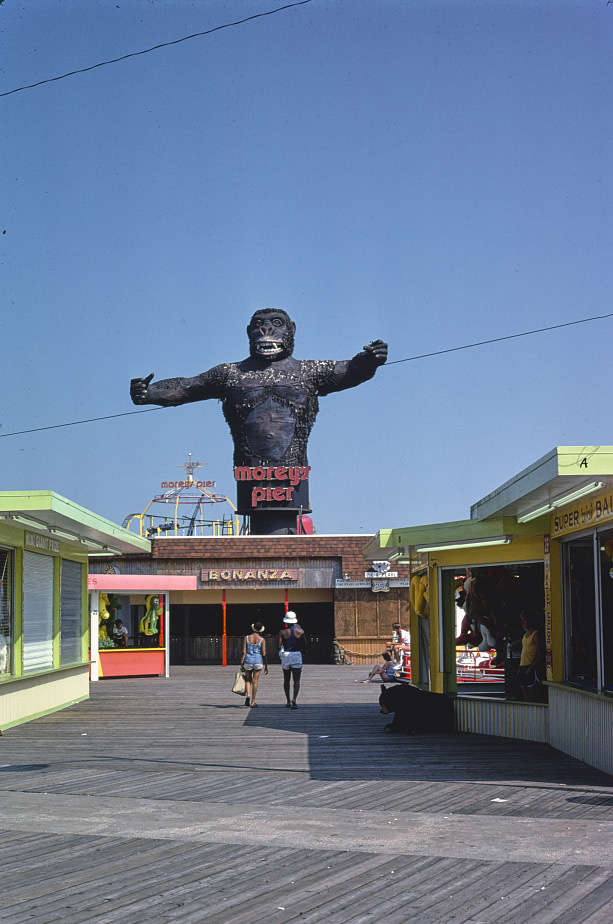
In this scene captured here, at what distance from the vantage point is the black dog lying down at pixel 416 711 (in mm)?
15305

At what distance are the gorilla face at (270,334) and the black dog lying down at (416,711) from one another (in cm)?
3014

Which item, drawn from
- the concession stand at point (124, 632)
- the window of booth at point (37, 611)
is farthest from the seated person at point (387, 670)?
the window of booth at point (37, 611)

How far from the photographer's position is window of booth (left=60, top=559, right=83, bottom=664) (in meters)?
20.4

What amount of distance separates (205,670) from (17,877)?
85.9 feet

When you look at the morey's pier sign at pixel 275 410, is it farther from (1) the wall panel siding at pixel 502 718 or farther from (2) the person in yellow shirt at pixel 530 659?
(2) the person in yellow shirt at pixel 530 659

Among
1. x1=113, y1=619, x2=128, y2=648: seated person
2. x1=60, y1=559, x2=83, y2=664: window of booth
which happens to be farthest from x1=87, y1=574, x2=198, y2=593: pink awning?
x1=60, y1=559, x2=83, y2=664: window of booth

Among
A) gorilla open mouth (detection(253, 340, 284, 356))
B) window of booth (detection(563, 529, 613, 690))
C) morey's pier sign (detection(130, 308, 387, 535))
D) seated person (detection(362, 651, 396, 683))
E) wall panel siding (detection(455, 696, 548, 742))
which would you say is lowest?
seated person (detection(362, 651, 396, 683))

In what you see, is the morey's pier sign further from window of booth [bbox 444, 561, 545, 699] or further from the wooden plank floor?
the wooden plank floor

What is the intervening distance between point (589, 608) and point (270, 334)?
108 ft

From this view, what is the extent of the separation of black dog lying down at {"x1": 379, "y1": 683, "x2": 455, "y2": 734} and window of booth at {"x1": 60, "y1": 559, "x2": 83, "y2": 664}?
7.55m

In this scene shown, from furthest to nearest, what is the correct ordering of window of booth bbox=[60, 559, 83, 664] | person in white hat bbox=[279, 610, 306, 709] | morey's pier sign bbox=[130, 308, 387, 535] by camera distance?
morey's pier sign bbox=[130, 308, 387, 535]
window of booth bbox=[60, 559, 83, 664]
person in white hat bbox=[279, 610, 306, 709]

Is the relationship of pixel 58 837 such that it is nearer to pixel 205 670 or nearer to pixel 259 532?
pixel 205 670

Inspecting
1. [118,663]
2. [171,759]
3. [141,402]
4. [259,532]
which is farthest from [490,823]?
[141,402]

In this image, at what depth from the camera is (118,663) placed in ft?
93.9
